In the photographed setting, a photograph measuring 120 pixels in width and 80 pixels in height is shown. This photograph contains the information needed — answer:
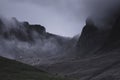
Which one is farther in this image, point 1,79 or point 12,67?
point 12,67

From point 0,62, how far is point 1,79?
50.7m

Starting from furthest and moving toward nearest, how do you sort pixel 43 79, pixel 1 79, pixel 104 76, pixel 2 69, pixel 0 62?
pixel 104 76
pixel 0 62
pixel 2 69
pixel 43 79
pixel 1 79

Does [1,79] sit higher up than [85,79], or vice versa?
[85,79]

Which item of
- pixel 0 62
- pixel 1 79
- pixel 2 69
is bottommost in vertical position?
pixel 1 79

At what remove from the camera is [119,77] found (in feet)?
596

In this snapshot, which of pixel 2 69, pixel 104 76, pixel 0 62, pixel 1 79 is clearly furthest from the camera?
pixel 104 76

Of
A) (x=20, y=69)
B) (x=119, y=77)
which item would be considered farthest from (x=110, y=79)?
(x=20, y=69)

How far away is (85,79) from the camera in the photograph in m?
194

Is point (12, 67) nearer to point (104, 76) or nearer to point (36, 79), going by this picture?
point (36, 79)

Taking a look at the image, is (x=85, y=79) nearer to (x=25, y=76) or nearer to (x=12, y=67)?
(x=12, y=67)

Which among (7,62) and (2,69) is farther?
(7,62)

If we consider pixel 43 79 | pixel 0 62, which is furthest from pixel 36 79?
pixel 0 62

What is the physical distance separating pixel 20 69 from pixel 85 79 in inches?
1763

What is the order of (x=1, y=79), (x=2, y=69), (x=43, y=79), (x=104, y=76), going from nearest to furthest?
(x=1, y=79)
(x=43, y=79)
(x=2, y=69)
(x=104, y=76)
